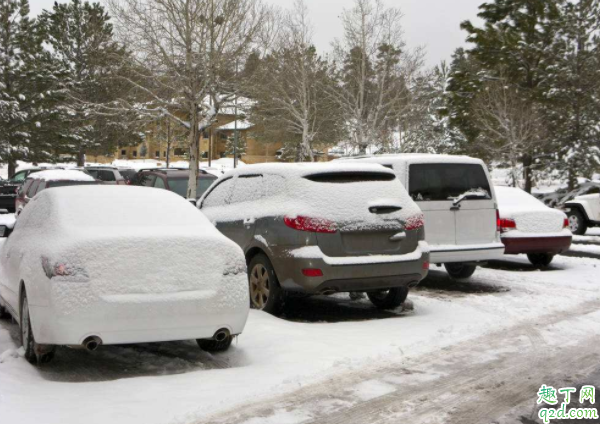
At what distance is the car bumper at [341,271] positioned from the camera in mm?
7781

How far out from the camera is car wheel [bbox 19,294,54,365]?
590 centimetres

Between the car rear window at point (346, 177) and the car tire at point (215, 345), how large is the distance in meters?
2.35

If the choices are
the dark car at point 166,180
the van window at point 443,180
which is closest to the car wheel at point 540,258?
the van window at point 443,180

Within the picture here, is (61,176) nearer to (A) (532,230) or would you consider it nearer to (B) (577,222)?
(A) (532,230)

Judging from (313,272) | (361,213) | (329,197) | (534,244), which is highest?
(329,197)

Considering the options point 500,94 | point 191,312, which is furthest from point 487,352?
point 500,94

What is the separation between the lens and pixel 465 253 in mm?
10289

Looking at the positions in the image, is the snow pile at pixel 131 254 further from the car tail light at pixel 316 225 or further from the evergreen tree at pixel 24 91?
the evergreen tree at pixel 24 91

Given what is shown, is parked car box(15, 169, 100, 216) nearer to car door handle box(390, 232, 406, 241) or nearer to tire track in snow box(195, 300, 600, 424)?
car door handle box(390, 232, 406, 241)

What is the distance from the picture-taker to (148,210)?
660 centimetres

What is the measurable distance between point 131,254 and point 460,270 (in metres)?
7.24

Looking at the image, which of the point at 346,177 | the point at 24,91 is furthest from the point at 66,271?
the point at 24,91

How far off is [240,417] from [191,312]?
1.39m

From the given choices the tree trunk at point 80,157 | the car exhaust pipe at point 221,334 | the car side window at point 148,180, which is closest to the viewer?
the car exhaust pipe at point 221,334
